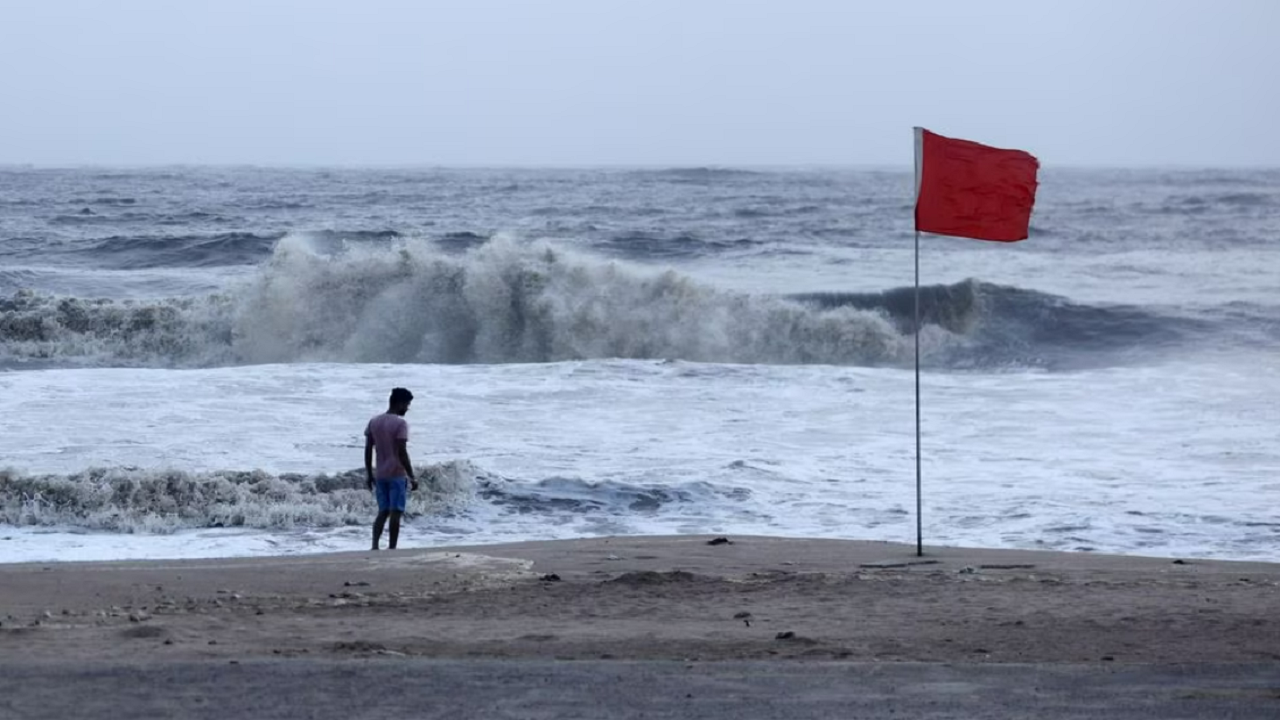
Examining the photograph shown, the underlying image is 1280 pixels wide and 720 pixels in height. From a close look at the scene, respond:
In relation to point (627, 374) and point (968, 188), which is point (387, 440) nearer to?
point (968, 188)

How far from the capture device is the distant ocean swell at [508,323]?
26109 millimetres

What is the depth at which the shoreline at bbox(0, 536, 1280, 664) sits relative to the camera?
6961 millimetres

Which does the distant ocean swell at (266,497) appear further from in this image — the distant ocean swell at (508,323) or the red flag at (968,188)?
the distant ocean swell at (508,323)

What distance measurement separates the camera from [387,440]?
10594mm

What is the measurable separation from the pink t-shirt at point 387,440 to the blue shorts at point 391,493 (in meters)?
0.04

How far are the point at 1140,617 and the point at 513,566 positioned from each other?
145 inches

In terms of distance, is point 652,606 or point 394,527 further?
point 394,527

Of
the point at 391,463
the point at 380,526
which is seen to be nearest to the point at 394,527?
the point at 380,526

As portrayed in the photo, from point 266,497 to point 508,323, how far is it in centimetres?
1443

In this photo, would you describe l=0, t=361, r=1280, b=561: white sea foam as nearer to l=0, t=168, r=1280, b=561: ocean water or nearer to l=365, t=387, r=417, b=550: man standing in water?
l=0, t=168, r=1280, b=561: ocean water

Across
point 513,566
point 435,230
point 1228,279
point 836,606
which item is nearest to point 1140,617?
point 836,606

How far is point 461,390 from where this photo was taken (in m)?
19.4

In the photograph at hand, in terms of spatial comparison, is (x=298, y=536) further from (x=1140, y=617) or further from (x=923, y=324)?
(x=923, y=324)

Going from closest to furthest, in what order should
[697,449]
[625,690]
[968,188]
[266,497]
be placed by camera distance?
[625,690] → [968,188] → [266,497] → [697,449]
